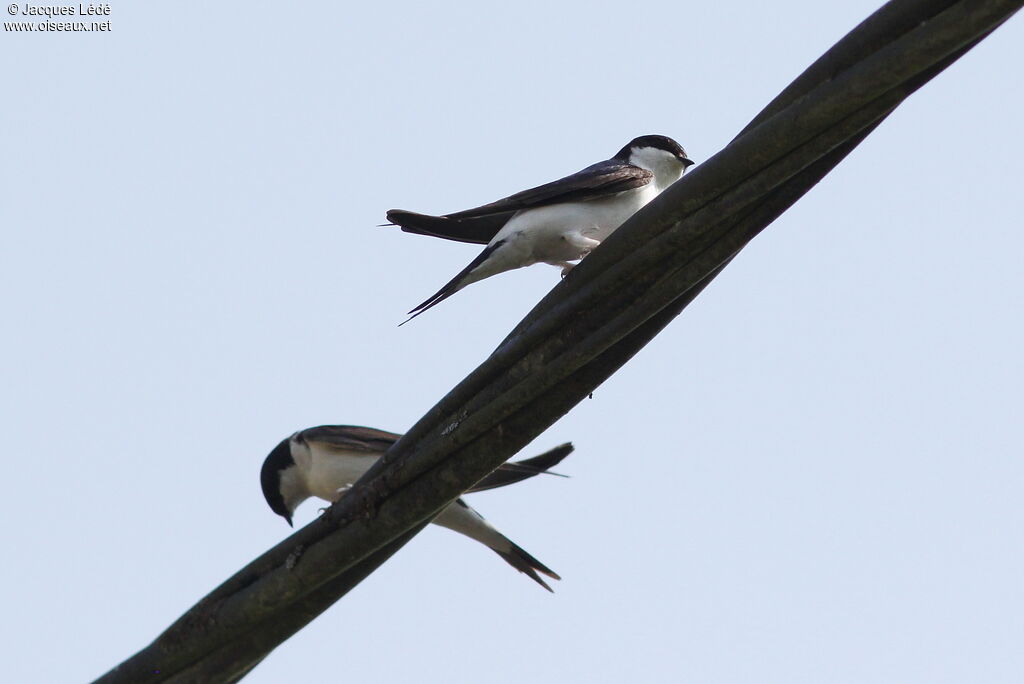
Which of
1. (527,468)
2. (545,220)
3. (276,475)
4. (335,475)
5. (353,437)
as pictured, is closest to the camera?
(527,468)

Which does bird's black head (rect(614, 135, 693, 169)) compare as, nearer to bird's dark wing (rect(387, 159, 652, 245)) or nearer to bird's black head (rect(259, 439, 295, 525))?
bird's dark wing (rect(387, 159, 652, 245))

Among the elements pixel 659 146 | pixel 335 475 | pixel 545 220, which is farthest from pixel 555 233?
pixel 335 475

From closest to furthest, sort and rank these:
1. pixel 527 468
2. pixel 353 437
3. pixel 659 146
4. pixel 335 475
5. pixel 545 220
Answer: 1. pixel 527 468
2. pixel 545 220
3. pixel 659 146
4. pixel 353 437
5. pixel 335 475

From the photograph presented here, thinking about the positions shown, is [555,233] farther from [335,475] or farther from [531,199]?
[335,475]

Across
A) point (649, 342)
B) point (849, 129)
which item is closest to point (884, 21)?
point (849, 129)

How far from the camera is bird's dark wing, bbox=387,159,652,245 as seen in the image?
198 inches

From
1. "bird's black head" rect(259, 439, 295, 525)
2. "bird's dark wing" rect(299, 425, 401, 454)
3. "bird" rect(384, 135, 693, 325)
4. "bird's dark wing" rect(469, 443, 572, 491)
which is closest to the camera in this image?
"bird's dark wing" rect(469, 443, 572, 491)

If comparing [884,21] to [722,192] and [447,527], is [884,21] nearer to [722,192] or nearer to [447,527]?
[722,192]

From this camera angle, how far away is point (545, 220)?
16.3ft

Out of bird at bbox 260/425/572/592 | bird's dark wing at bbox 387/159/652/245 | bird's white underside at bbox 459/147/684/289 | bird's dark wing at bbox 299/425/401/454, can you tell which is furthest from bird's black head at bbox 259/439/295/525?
bird's white underside at bbox 459/147/684/289

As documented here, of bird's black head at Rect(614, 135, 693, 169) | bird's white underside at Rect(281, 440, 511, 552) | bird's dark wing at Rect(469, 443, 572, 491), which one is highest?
bird's black head at Rect(614, 135, 693, 169)

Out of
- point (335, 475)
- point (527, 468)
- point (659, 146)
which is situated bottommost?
point (527, 468)

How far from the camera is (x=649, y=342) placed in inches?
112

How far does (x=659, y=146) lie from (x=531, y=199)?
1.08 metres
